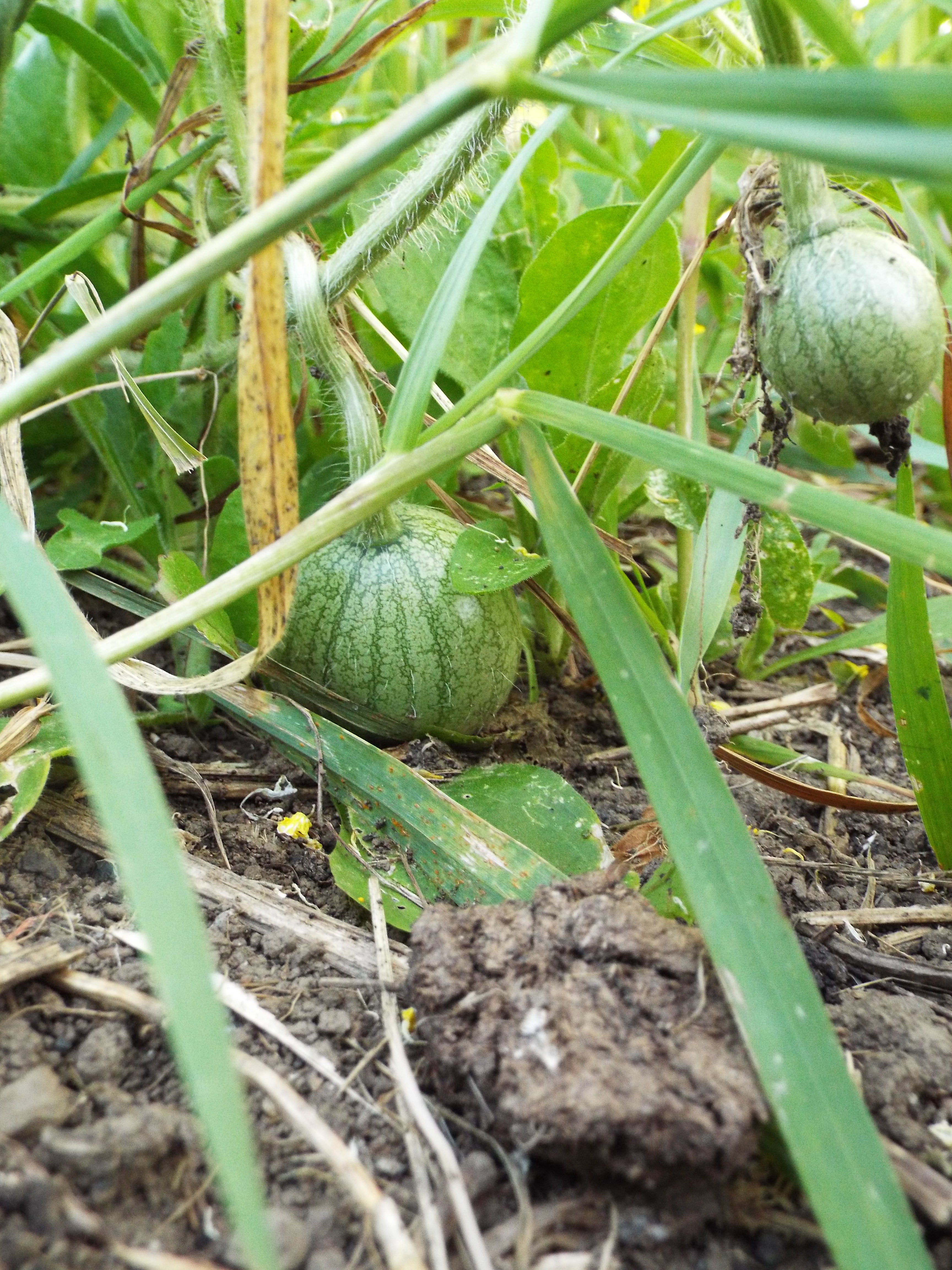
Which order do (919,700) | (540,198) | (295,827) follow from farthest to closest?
1. (540,198)
2. (295,827)
3. (919,700)

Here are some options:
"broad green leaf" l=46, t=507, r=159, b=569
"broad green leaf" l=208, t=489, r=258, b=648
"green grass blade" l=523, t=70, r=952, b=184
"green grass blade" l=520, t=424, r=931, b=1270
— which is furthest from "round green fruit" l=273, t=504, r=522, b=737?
"green grass blade" l=523, t=70, r=952, b=184

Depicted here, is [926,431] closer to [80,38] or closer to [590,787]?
[590,787]

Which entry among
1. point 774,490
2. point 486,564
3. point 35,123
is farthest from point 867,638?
point 35,123

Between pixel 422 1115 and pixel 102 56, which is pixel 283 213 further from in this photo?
pixel 102 56

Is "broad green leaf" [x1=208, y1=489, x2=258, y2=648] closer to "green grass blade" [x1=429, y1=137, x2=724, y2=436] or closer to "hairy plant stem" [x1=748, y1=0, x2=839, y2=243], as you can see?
"green grass blade" [x1=429, y1=137, x2=724, y2=436]

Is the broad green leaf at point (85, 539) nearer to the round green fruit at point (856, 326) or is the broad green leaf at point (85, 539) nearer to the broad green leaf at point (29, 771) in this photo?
the broad green leaf at point (29, 771)

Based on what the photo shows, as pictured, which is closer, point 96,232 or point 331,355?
point 331,355
